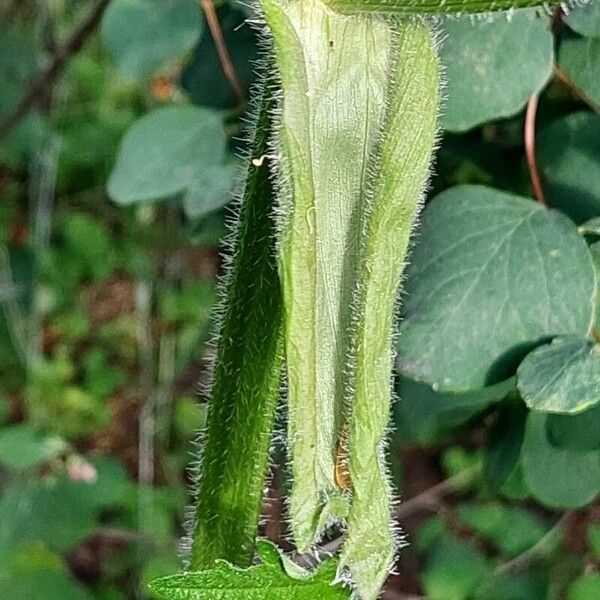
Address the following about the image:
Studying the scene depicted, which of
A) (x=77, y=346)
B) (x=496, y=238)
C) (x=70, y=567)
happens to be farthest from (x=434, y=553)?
(x=77, y=346)

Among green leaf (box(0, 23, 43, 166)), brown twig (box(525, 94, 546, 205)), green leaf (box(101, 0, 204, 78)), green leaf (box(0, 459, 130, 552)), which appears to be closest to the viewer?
brown twig (box(525, 94, 546, 205))

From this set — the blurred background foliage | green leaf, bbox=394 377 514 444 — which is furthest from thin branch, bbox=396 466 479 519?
green leaf, bbox=394 377 514 444

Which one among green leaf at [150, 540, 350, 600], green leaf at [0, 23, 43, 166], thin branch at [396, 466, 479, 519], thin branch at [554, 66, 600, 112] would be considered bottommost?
thin branch at [396, 466, 479, 519]

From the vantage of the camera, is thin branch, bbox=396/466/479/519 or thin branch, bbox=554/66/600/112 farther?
thin branch, bbox=396/466/479/519

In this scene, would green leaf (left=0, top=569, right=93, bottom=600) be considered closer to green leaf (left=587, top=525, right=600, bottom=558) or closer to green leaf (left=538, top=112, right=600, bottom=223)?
green leaf (left=587, top=525, right=600, bottom=558)

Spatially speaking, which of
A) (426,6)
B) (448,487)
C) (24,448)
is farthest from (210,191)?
(448,487)

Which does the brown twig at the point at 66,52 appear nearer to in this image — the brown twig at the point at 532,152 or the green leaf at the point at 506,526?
the brown twig at the point at 532,152

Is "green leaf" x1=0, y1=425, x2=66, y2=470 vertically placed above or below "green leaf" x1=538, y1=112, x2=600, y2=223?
below

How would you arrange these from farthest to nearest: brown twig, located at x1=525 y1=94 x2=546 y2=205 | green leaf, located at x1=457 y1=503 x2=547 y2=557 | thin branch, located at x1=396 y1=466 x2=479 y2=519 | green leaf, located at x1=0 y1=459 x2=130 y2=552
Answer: thin branch, located at x1=396 y1=466 x2=479 y2=519
green leaf, located at x1=0 y1=459 x2=130 y2=552
green leaf, located at x1=457 y1=503 x2=547 y2=557
brown twig, located at x1=525 y1=94 x2=546 y2=205
